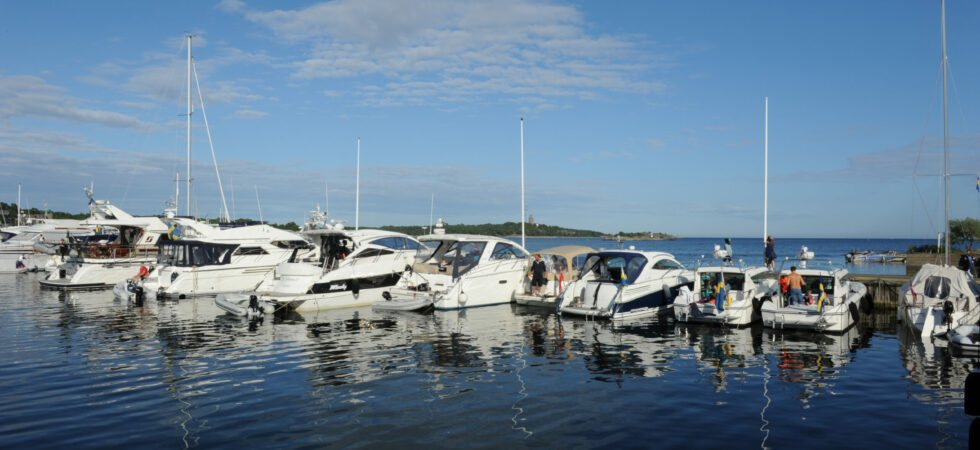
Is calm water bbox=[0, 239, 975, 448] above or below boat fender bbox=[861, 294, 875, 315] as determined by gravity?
below

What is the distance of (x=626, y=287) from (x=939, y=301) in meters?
9.05

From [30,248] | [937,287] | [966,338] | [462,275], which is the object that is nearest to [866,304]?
[937,287]

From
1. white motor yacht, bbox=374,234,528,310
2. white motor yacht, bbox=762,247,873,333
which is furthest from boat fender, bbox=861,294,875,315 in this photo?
white motor yacht, bbox=374,234,528,310

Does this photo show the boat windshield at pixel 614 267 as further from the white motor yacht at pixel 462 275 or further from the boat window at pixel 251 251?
the boat window at pixel 251 251

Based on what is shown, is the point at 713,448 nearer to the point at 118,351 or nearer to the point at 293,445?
the point at 293,445

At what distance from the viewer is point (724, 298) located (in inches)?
754

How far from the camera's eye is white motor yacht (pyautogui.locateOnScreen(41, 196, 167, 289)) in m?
31.3

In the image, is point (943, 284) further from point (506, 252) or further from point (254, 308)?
point (254, 308)

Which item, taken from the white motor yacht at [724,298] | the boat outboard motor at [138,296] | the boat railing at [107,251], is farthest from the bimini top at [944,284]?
the boat railing at [107,251]

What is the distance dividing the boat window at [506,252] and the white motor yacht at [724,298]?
771 centimetres

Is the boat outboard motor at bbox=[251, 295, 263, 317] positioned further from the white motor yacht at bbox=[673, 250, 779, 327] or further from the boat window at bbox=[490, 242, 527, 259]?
the white motor yacht at bbox=[673, 250, 779, 327]

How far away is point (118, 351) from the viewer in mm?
14875

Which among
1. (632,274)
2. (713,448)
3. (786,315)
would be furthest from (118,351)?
(786,315)

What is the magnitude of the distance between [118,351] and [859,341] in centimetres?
1989
